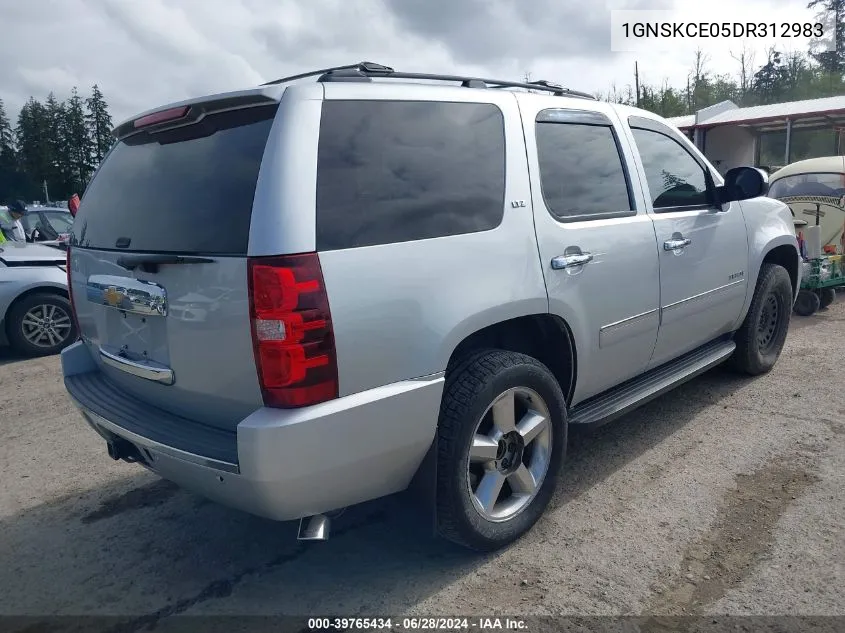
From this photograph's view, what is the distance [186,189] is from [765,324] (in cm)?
445

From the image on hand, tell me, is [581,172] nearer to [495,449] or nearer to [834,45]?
[495,449]

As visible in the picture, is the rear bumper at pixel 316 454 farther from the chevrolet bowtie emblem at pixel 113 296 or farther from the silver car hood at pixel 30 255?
the silver car hood at pixel 30 255

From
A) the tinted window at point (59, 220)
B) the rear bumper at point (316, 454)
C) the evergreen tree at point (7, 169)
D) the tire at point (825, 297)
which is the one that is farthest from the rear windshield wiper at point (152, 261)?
the evergreen tree at point (7, 169)

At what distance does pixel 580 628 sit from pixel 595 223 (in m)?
1.83

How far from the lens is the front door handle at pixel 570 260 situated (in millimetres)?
2889

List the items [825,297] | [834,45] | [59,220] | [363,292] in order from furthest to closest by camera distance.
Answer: [834,45], [59,220], [825,297], [363,292]

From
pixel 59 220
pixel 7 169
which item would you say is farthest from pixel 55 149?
pixel 59 220

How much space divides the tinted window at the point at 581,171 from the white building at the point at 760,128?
1672 cm

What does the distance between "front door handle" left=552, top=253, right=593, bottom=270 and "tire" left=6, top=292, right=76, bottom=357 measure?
19.4ft

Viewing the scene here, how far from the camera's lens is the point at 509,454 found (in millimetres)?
2832

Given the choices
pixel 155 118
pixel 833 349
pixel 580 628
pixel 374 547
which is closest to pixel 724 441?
pixel 580 628

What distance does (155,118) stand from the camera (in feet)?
8.50

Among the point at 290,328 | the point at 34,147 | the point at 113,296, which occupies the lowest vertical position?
the point at 290,328

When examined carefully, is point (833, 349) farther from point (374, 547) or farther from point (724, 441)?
point (374, 547)
